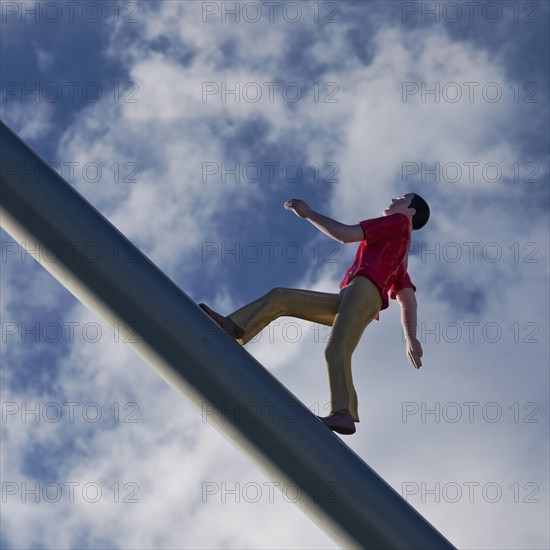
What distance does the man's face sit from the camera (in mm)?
6801

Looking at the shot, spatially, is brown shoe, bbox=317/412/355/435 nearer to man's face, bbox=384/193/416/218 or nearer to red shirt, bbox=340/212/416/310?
red shirt, bbox=340/212/416/310

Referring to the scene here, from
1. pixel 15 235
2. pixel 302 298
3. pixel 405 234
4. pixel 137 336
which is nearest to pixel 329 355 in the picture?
pixel 302 298

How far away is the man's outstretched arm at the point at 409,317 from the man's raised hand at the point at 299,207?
3.39ft

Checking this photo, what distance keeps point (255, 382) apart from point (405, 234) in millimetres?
2100

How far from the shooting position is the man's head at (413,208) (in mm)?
6816

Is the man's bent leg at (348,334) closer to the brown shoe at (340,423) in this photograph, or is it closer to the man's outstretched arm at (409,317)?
the brown shoe at (340,423)

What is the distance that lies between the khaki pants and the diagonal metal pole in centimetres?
90

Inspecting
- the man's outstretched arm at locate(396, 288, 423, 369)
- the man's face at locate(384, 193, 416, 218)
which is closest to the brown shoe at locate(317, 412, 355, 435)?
the man's outstretched arm at locate(396, 288, 423, 369)

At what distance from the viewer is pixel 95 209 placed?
485 centimetres

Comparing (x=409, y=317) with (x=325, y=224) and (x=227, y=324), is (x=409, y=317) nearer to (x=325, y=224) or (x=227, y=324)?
(x=325, y=224)

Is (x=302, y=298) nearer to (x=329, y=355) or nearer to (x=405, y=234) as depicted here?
(x=329, y=355)

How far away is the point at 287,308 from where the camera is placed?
6.11 m

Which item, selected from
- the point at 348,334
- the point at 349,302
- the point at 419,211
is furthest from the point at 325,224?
the point at 419,211

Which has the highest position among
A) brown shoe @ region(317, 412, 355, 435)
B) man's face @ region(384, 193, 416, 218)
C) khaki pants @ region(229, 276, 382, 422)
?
man's face @ region(384, 193, 416, 218)
